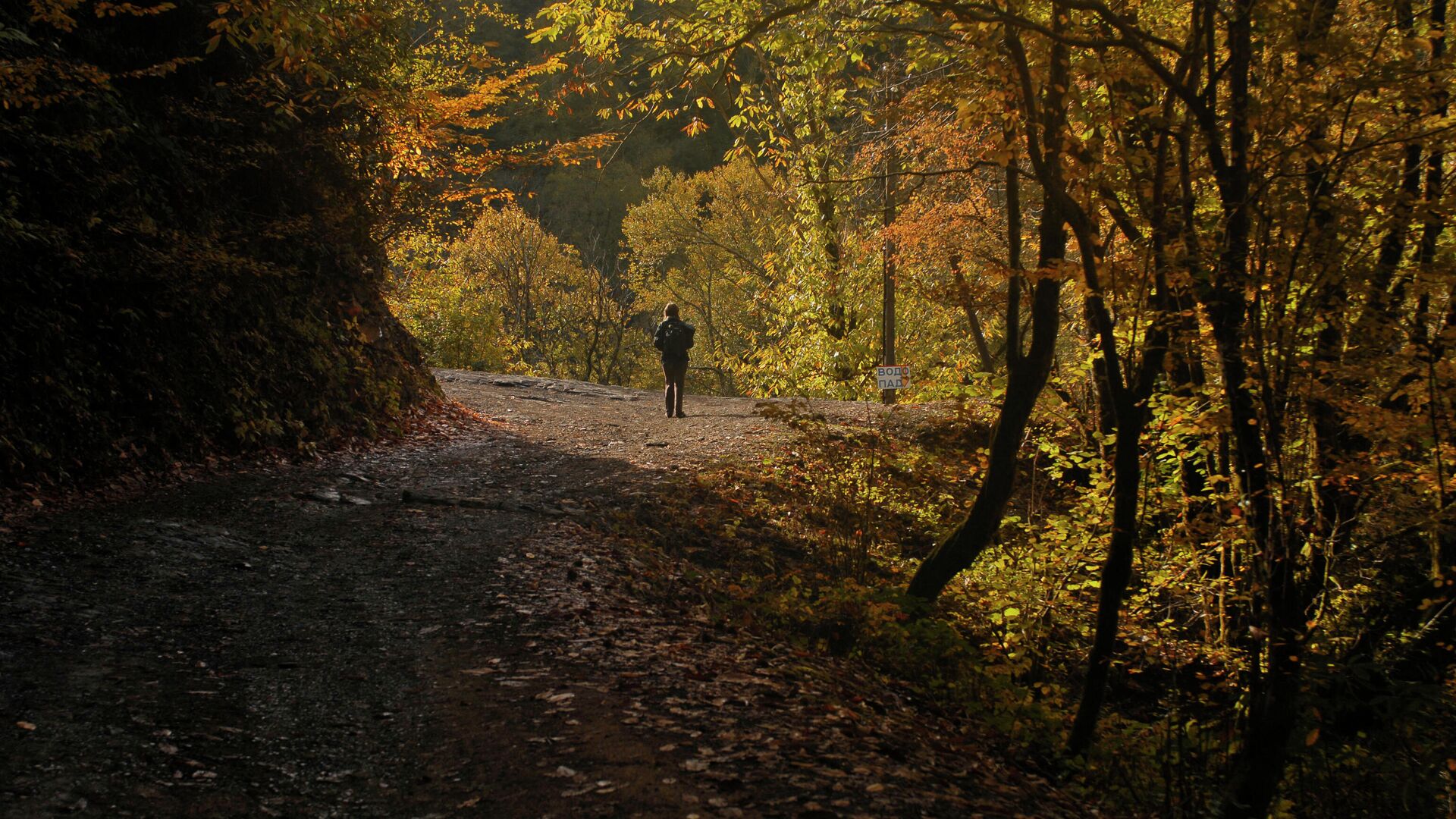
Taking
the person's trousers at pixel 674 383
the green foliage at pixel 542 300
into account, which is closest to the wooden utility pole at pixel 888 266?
the person's trousers at pixel 674 383

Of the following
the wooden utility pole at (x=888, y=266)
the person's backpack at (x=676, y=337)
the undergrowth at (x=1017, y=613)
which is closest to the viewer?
the undergrowth at (x=1017, y=613)

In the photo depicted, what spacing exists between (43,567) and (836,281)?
18037 mm

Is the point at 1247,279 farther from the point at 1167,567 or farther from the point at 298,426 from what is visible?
the point at 298,426

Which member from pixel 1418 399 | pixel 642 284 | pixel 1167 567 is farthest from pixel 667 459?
pixel 642 284

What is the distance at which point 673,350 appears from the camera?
53.5ft

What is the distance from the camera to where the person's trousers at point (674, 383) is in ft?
54.8

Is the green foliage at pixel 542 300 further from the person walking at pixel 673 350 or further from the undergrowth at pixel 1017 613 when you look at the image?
the undergrowth at pixel 1017 613

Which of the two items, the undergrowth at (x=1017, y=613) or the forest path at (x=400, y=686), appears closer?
the forest path at (x=400, y=686)

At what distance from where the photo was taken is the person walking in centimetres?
1605

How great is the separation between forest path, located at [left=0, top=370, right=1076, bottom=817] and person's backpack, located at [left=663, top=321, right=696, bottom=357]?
8.06 m

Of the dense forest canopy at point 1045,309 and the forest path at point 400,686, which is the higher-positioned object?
the dense forest canopy at point 1045,309

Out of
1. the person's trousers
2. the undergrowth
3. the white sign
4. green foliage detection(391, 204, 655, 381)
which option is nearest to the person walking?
the person's trousers

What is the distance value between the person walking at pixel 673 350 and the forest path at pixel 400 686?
807cm

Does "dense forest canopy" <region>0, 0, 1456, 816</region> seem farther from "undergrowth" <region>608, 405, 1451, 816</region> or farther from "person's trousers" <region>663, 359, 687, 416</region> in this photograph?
"person's trousers" <region>663, 359, 687, 416</region>
